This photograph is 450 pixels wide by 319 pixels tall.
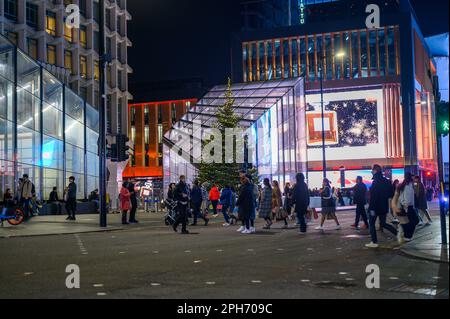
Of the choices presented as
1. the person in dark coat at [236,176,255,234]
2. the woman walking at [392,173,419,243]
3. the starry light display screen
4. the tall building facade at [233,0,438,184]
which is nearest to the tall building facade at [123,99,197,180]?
the tall building facade at [233,0,438,184]

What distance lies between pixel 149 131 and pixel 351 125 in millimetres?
41225

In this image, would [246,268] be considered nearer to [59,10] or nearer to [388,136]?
[59,10]

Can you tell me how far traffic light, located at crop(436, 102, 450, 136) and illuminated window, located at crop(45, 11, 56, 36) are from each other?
44386 mm

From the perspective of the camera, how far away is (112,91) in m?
61.3

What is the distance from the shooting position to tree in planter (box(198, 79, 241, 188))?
39.4 metres

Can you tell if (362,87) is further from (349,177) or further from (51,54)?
(51,54)

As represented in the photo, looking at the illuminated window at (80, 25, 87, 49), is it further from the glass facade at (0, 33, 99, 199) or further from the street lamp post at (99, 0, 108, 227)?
the street lamp post at (99, 0, 108, 227)

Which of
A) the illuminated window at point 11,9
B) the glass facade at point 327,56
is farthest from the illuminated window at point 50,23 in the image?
the glass facade at point 327,56

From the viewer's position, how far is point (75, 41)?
2124 inches

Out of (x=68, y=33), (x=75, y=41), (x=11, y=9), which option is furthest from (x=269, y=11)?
(x=11, y=9)

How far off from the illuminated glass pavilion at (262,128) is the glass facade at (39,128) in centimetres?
618

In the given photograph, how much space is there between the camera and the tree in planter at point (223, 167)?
39.4 meters

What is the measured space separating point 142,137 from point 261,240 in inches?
3451

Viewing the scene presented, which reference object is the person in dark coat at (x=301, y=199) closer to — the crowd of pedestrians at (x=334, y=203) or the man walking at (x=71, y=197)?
the crowd of pedestrians at (x=334, y=203)
